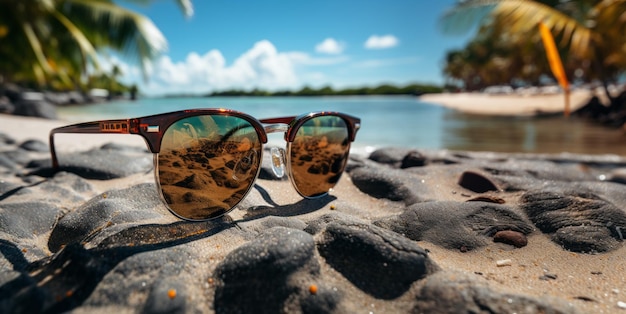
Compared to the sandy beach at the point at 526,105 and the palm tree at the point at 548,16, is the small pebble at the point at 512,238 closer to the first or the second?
the palm tree at the point at 548,16

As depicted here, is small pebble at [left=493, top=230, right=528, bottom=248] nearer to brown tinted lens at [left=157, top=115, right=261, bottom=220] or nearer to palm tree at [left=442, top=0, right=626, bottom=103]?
brown tinted lens at [left=157, top=115, right=261, bottom=220]

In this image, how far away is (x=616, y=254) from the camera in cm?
144

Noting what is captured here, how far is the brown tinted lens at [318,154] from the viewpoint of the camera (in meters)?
2.02

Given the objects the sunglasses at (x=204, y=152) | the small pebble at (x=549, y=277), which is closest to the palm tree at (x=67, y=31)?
the sunglasses at (x=204, y=152)

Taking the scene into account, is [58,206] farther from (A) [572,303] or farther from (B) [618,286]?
(B) [618,286]

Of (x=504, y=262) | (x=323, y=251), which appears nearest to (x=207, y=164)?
(x=323, y=251)

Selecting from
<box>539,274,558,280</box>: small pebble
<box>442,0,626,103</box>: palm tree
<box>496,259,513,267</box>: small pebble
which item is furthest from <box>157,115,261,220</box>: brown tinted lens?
<box>442,0,626,103</box>: palm tree

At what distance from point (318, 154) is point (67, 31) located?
1306cm

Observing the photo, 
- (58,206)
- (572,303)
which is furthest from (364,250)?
(58,206)

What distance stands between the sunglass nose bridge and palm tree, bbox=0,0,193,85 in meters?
10.8

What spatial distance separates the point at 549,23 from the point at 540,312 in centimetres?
1049

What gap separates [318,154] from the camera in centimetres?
214

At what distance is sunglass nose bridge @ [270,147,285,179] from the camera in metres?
1.97

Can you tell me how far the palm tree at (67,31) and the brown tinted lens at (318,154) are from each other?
35.2 ft
